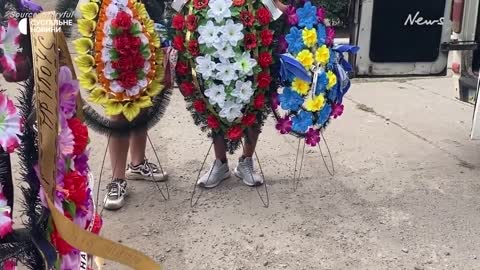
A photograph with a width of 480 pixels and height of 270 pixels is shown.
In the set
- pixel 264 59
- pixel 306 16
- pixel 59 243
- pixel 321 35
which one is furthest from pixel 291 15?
pixel 59 243

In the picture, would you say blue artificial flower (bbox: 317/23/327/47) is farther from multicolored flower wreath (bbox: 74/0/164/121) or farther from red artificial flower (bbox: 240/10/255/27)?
multicolored flower wreath (bbox: 74/0/164/121)

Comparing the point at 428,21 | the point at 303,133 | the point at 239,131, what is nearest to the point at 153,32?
the point at 239,131

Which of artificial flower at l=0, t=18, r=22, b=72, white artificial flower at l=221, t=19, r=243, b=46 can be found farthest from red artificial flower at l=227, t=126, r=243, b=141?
artificial flower at l=0, t=18, r=22, b=72

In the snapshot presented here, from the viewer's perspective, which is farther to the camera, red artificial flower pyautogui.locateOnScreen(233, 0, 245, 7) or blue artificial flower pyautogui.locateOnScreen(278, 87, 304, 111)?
blue artificial flower pyautogui.locateOnScreen(278, 87, 304, 111)

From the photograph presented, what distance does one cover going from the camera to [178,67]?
312cm

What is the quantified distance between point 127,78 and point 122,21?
0.28 meters

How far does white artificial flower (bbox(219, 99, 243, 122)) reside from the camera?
3.06m

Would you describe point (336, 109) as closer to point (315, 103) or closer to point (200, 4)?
point (315, 103)

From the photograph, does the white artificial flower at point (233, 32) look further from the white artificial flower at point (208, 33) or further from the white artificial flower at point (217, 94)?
the white artificial flower at point (217, 94)

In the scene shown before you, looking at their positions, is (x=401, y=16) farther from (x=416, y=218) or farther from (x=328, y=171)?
(x=416, y=218)

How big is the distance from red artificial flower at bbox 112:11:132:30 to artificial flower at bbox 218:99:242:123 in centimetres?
65

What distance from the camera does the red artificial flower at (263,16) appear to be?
9.91ft

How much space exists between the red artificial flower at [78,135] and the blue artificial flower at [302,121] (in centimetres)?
159

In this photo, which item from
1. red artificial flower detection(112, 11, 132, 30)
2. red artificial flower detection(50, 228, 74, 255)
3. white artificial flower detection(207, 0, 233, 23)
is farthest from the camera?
white artificial flower detection(207, 0, 233, 23)
